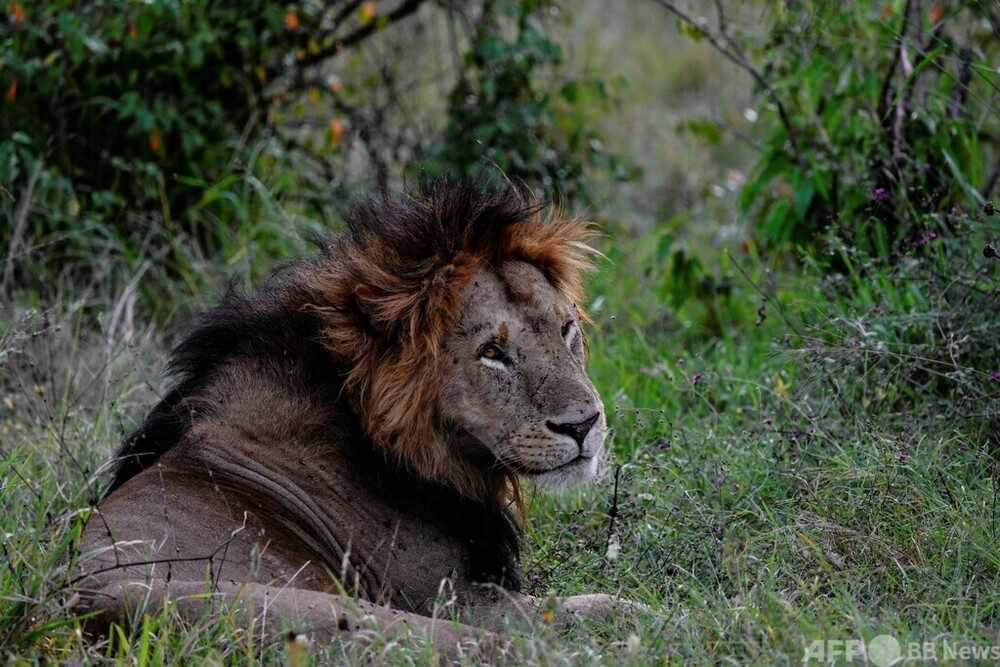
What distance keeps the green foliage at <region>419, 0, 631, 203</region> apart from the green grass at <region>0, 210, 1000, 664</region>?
1872 mm

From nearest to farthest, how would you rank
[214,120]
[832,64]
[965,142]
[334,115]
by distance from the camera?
[965,142] < [832,64] < [214,120] < [334,115]

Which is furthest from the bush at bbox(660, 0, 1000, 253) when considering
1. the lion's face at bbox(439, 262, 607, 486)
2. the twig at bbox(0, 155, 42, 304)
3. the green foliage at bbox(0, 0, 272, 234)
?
the twig at bbox(0, 155, 42, 304)

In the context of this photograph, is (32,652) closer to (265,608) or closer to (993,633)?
(265,608)

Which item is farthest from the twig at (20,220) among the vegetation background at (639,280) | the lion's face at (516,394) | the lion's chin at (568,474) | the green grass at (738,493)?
the lion's chin at (568,474)

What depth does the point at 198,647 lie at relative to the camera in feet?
11.0

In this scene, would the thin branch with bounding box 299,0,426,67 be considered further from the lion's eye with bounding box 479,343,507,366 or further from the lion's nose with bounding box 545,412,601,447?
the lion's nose with bounding box 545,412,601,447

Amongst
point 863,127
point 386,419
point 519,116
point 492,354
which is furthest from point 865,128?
point 386,419

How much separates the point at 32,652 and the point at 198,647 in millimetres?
463

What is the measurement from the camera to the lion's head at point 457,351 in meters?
4.01

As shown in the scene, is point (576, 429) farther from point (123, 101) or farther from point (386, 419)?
point (123, 101)

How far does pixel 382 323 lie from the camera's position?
4.07 m

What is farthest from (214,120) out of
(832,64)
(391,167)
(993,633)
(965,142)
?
(993,633)

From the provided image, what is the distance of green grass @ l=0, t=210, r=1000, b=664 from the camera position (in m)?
3.41

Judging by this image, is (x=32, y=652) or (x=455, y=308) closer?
(x=32, y=652)
